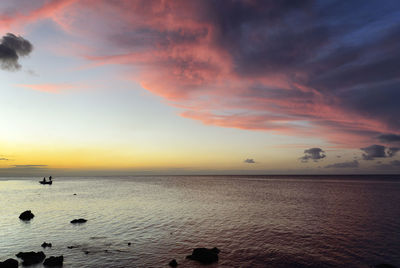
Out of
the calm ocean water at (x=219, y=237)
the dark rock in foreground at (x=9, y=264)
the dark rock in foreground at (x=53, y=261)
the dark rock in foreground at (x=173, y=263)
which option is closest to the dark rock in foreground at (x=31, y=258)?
the dark rock in foreground at (x=9, y=264)

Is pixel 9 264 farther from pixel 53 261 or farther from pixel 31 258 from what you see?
pixel 53 261

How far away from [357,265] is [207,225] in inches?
1063

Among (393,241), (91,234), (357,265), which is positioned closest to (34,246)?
(91,234)

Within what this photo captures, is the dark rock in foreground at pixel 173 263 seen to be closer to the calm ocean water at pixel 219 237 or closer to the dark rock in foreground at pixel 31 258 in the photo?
the calm ocean water at pixel 219 237

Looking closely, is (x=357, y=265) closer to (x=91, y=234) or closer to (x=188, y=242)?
(x=188, y=242)

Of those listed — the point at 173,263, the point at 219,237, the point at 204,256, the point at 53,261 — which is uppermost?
the point at 204,256

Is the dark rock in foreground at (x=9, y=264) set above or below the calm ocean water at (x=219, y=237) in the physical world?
above

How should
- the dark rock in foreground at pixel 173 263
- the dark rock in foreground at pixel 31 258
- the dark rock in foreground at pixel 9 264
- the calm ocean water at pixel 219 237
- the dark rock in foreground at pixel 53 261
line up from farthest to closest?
the calm ocean water at pixel 219 237
the dark rock in foreground at pixel 31 258
the dark rock in foreground at pixel 173 263
the dark rock in foreground at pixel 53 261
the dark rock in foreground at pixel 9 264

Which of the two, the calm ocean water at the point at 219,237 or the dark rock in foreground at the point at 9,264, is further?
the calm ocean water at the point at 219,237

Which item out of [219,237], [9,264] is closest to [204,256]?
[219,237]

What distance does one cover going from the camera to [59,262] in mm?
27797

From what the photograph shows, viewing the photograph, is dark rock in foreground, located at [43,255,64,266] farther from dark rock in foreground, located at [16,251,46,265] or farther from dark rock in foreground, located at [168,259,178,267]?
dark rock in foreground, located at [168,259,178,267]

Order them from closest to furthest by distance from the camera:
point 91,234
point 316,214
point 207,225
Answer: point 91,234, point 207,225, point 316,214

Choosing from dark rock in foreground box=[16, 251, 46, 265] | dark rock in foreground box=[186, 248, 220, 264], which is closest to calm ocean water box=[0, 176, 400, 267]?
dark rock in foreground box=[186, 248, 220, 264]
